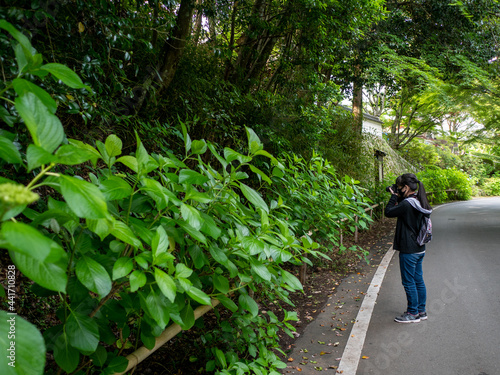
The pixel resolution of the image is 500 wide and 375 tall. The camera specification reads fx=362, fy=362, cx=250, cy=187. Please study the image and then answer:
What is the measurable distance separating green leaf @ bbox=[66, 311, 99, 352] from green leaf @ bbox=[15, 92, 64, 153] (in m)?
0.72

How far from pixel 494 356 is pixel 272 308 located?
8.52ft

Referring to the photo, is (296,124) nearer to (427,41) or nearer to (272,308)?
(272,308)

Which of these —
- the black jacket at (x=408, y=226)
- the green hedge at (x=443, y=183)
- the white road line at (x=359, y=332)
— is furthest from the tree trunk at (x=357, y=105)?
the green hedge at (x=443, y=183)

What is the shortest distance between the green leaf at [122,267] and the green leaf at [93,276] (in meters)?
0.08

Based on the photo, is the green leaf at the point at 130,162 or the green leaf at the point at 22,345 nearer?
the green leaf at the point at 22,345

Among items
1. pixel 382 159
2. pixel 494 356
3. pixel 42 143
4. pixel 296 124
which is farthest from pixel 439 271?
pixel 382 159

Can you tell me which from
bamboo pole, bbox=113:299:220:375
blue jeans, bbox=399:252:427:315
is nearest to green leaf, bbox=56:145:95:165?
bamboo pole, bbox=113:299:220:375

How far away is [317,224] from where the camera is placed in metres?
4.70

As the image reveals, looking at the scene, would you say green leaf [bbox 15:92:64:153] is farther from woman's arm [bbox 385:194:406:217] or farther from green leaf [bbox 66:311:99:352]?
woman's arm [bbox 385:194:406:217]

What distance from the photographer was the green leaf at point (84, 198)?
80 centimetres

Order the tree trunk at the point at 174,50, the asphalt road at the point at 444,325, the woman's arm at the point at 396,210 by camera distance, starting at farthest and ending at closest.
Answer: the woman's arm at the point at 396,210 → the tree trunk at the point at 174,50 → the asphalt road at the point at 444,325

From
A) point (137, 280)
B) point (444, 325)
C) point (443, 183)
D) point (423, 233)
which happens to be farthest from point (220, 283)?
point (443, 183)

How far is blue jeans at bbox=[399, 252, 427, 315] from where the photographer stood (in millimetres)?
4871

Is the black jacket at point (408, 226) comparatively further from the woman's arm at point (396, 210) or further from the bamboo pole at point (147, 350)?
the bamboo pole at point (147, 350)
